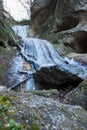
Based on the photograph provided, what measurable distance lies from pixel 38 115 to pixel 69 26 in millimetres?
13029

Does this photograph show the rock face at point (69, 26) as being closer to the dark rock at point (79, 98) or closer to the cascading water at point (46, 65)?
the cascading water at point (46, 65)

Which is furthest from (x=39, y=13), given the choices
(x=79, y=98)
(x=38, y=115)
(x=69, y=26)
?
(x=38, y=115)

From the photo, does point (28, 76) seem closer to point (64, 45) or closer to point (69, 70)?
point (69, 70)

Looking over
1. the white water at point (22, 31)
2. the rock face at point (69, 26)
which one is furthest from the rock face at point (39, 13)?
the rock face at point (69, 26)

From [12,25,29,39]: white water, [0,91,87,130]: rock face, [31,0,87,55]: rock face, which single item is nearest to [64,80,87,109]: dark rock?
[0,91,87,130]: rock face

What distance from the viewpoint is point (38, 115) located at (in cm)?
272

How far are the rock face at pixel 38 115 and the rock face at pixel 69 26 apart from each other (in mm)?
10262

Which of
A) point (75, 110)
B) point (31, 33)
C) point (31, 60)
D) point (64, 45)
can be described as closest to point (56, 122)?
point (75, 110)

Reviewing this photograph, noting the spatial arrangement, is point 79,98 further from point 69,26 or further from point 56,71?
point 69,26

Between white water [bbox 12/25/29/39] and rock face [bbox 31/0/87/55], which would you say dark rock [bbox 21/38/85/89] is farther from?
white water [bbox 12/25/29/39]

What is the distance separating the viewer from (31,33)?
18.2 metres

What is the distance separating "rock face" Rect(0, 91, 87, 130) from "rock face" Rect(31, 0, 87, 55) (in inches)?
404

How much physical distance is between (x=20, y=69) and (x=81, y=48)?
16.7ft

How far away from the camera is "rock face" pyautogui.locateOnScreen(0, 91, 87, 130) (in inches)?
97.0
